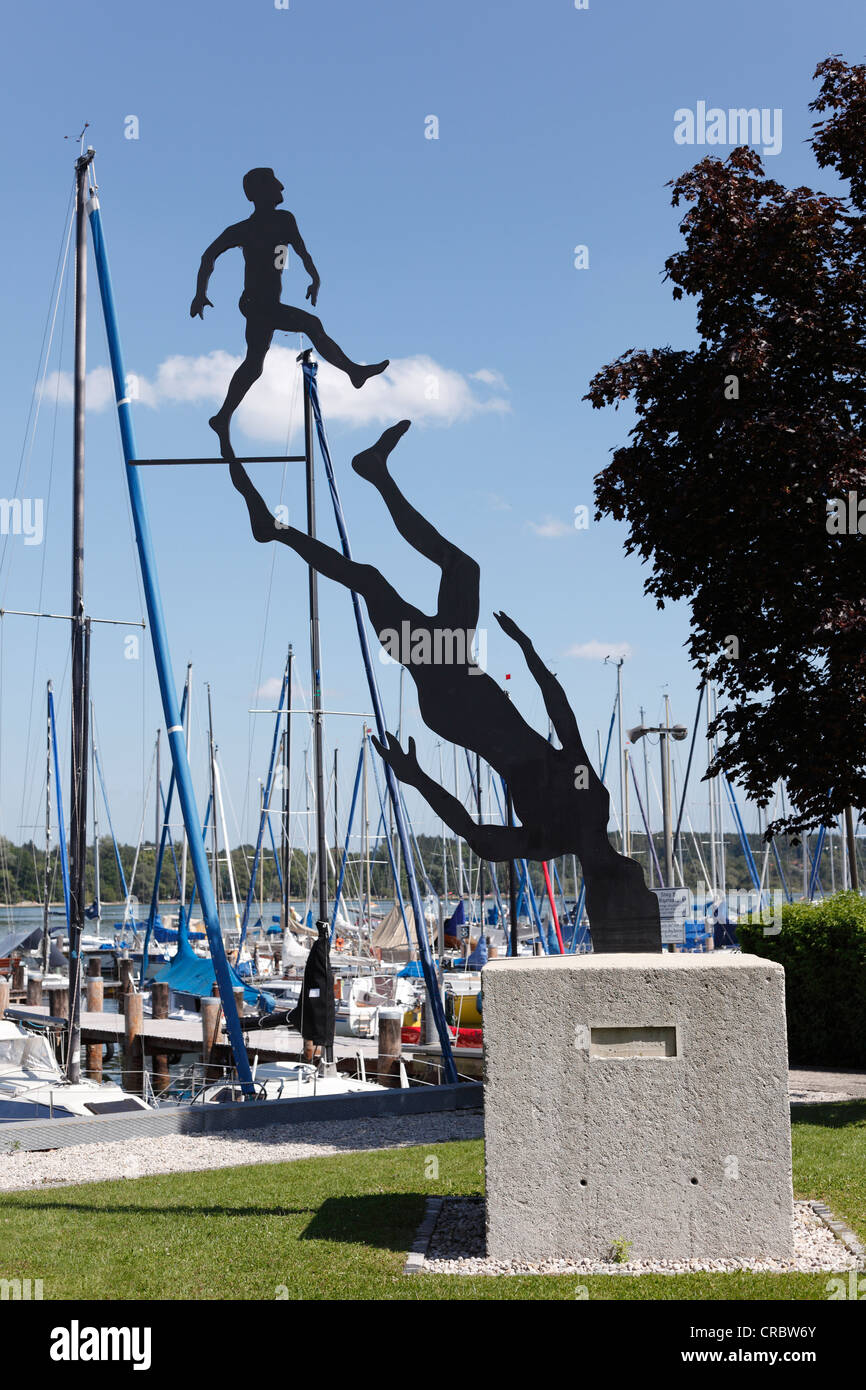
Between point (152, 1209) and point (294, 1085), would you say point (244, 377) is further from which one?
point (294, 1085)

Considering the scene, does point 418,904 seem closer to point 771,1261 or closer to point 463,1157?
point 463,1157

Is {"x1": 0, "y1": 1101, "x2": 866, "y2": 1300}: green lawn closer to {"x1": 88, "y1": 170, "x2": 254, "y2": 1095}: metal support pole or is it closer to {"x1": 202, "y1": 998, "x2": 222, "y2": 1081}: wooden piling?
{"x1": 88, "y1": 170, "x2": 254, "y2": 1095}: metal support pole

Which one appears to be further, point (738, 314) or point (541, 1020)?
point (738, 314)

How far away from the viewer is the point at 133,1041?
2362 cm

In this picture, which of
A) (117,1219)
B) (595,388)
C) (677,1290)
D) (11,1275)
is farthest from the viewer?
(595,388)

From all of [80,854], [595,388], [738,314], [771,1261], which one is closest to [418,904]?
[80,854]

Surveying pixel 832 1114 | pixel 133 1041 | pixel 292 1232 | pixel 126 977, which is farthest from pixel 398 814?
pixel 126 977

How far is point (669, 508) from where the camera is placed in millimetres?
12484

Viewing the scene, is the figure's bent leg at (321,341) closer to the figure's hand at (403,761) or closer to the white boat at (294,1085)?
the figure's hand at (403,761)

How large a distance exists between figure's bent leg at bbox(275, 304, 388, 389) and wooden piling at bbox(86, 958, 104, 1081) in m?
14.6

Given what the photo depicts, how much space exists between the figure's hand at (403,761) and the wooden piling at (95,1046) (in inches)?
542

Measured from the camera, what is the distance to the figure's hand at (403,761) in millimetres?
9453

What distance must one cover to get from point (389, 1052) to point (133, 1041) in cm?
755

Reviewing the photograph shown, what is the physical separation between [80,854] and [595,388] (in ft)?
28.6
